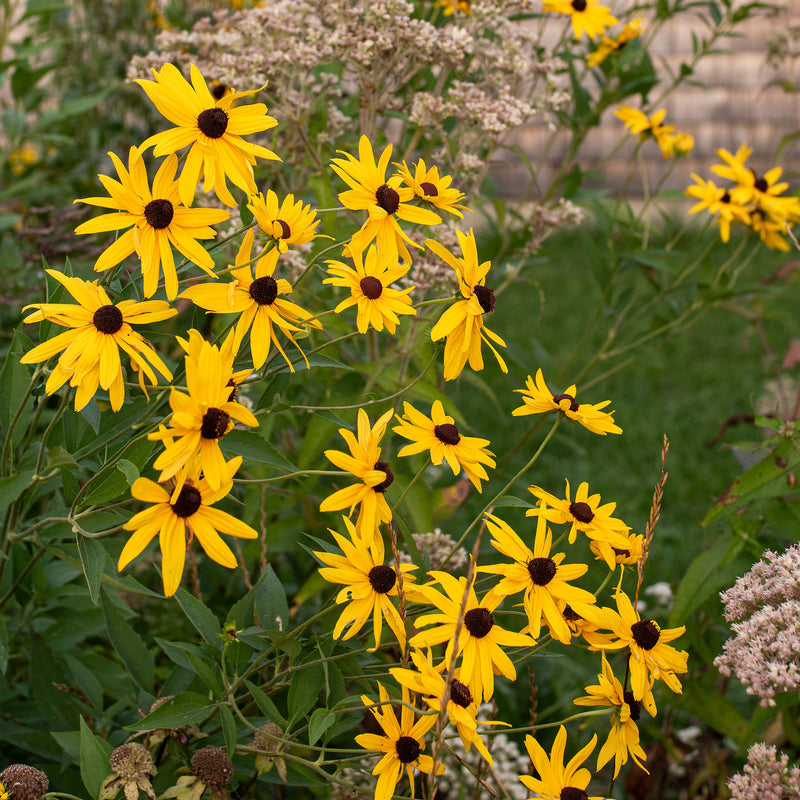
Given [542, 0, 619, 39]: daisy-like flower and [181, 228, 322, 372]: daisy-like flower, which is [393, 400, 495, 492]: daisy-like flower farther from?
[542, 0, 619, 39]: daisy-like flower

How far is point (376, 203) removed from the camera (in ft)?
3.97

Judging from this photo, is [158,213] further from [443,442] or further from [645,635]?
[645,635]

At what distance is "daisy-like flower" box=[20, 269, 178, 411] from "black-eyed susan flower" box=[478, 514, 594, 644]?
45 cm

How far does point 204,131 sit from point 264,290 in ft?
0.67

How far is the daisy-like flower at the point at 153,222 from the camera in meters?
1.06

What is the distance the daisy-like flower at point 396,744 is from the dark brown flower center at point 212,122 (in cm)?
70

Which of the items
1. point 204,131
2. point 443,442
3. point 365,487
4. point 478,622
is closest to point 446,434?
point 443,442

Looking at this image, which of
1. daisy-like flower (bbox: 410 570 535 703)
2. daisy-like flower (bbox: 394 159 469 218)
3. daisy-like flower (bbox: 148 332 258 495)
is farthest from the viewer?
daisy-like flower (bbox: 394 159 469 218)

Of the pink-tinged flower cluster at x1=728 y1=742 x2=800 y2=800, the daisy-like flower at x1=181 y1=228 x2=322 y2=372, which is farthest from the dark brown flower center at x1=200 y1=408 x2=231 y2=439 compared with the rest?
the pink-tinged flower cluster at x1=728 y1=742 x2=800 y2=800

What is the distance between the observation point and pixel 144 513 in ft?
3.05

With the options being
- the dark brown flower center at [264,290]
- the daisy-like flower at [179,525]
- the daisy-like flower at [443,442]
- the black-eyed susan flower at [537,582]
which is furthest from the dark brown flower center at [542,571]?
the dark brown flower center at [264,290]

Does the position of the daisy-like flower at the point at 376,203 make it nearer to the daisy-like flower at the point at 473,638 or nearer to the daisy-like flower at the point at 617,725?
the daisy-like flower at the point at 473,638

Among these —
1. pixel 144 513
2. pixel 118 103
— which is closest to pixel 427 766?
pixel 144 513

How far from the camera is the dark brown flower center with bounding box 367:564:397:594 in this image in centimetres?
108
